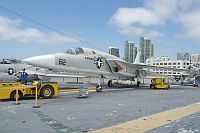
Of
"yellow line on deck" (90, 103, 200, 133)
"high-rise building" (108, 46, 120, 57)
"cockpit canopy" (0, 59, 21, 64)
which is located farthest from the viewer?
"high-rise building" (108, 46, 120, 57)

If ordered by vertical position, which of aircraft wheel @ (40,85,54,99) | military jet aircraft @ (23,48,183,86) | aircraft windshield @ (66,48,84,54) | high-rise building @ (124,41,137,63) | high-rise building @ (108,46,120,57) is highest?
high-rise building @ (124,41,137,63)

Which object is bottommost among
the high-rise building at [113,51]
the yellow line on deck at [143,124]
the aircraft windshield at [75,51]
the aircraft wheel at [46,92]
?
the yellow line on deck at [143,124]

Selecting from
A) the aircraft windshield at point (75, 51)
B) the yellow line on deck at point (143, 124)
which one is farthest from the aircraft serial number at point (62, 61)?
the yellow line on deck at point (143, 124)

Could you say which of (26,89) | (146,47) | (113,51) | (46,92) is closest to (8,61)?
(26,89)

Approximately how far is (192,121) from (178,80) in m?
41.0

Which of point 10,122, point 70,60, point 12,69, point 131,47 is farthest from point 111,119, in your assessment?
point 131,47

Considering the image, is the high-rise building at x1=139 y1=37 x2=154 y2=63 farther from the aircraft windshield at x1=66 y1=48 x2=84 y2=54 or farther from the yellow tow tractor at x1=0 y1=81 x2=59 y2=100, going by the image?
the yellow tow tractor at x1=0 y1=81 x2=59 y2=100

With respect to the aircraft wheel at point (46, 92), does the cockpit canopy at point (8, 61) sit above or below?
above

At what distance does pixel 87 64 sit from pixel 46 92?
7663 millimetres

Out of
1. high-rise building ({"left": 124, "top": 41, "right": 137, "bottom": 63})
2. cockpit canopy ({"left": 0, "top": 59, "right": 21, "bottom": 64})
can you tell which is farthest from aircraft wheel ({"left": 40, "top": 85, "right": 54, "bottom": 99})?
high-rise building ({"left": 124, "top": 41, "right": 137, "bottom": 63})

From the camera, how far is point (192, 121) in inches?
305

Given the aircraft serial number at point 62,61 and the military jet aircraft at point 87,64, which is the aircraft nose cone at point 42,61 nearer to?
the military jet aircraft at point 87,64

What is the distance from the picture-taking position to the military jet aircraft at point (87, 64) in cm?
1850

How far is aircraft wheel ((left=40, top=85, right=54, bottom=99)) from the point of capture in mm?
13583
